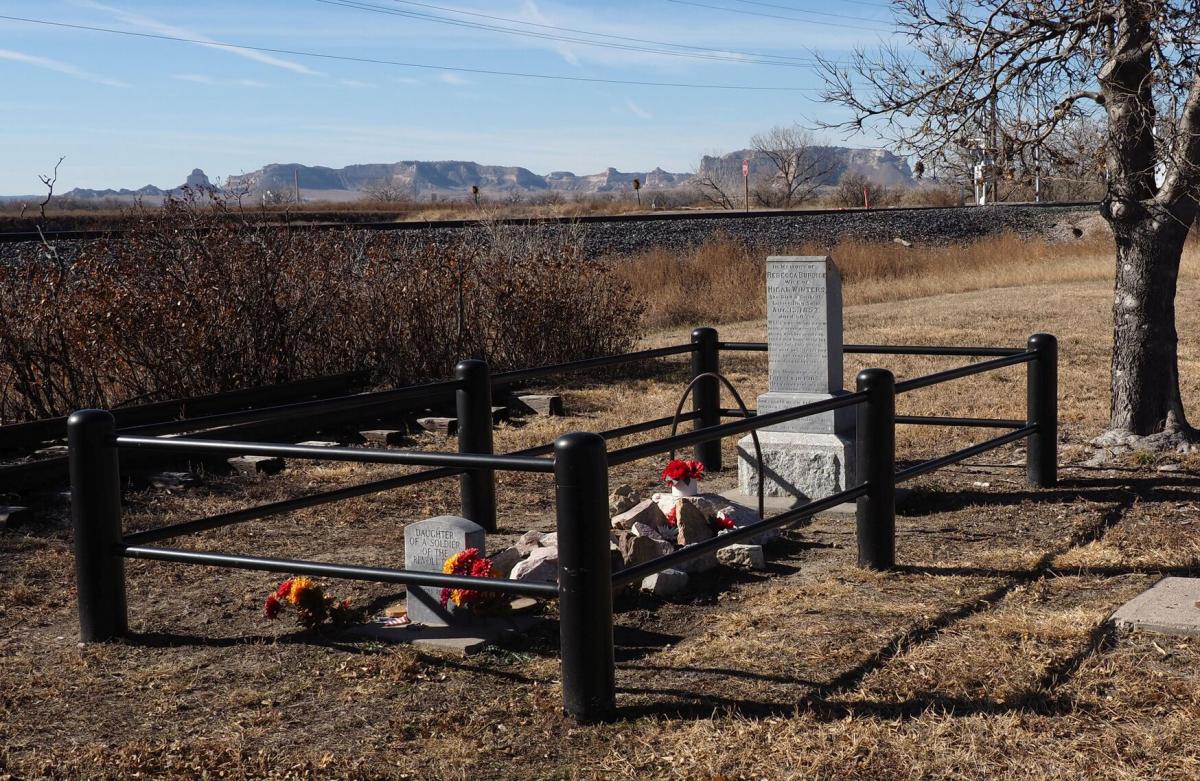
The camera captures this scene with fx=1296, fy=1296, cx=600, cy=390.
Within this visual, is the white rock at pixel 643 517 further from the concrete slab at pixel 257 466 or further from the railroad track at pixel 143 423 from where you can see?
the concrete slab at pixel 257 466

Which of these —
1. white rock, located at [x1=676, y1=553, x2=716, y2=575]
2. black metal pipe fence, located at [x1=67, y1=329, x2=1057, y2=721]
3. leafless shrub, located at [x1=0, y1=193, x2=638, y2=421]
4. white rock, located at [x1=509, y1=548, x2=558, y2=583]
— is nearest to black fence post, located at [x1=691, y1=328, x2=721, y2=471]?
black metal pipe fence, located at [x1=67, y1=329, x2=1057, y2=721]

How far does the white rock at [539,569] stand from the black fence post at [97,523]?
1750 millimetres

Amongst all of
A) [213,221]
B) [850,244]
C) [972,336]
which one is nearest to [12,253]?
[213,221]

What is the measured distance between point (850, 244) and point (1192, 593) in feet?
82.1

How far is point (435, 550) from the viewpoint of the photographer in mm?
5926

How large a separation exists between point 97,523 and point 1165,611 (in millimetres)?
4510

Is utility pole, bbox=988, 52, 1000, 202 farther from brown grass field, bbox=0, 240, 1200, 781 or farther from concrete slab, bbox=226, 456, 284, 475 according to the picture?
concrete slab, bbox=226, 456, 284, 475

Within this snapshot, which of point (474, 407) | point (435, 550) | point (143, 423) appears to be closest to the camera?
point (435, 550)

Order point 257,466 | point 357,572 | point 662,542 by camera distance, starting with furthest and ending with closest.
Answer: point 257,466
point 662,542
point 357,572

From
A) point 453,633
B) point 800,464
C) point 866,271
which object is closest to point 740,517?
point 800,464

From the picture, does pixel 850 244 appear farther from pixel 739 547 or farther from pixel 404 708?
pixel 404 708

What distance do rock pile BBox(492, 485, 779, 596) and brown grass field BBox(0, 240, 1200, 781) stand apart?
0.13 metres

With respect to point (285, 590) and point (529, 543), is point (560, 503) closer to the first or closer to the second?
point (285, 590)

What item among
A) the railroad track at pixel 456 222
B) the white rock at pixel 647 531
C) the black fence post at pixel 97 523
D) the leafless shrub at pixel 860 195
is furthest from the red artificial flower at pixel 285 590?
the leafless shrub at pixel 860 195
